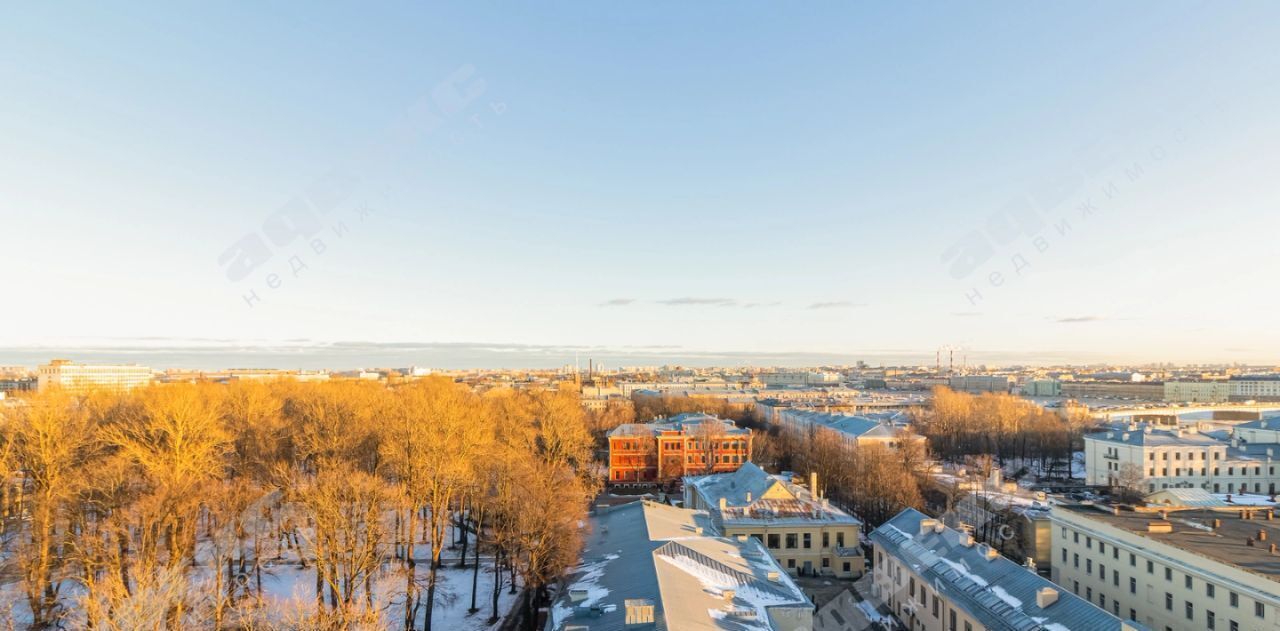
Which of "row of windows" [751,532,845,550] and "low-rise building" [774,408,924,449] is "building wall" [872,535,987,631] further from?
"low-rise building" [774,408,924,449]

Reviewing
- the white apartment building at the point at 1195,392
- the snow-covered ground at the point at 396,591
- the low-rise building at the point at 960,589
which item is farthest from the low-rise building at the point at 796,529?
the white apartment building at the point at 1195,392

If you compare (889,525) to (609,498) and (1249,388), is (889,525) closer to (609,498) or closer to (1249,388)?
(609,498)

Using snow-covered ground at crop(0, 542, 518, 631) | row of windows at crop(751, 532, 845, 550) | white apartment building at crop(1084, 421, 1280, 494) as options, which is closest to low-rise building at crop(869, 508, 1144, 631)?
row of windows at crop(751, 532, 845, 550)

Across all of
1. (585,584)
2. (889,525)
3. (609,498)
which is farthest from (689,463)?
(585,584)

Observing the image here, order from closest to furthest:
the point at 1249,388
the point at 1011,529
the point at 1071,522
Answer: the point at 1071,522
the point at 1011,529
the point at 1249,388

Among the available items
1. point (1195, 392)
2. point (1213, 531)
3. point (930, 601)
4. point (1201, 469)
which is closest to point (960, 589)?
point (930, 601)

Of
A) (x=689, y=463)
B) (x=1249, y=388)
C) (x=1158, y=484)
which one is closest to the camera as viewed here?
(x=1158, y=484)

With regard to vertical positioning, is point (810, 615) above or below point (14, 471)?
below
